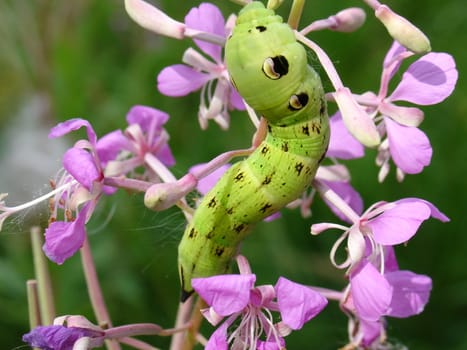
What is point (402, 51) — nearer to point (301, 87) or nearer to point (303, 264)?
point (301, 87)

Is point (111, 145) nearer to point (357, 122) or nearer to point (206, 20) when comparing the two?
point (206, 20)

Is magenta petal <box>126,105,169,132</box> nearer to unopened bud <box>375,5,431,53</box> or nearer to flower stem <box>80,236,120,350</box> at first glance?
flower stem <box>80,236,120,350</box>

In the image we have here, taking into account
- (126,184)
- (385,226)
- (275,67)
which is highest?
(275,67)

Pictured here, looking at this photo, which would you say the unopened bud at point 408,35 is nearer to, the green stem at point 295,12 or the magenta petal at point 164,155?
the green stem at point 295,12

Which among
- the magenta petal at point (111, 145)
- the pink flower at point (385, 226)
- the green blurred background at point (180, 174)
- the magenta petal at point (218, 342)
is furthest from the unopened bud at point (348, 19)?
the green blurred background at point (180, 174)

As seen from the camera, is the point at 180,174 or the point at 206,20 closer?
the point at 206,20

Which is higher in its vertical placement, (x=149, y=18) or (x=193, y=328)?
(x=149, y=18)

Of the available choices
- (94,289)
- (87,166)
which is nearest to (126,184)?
(87,166)
